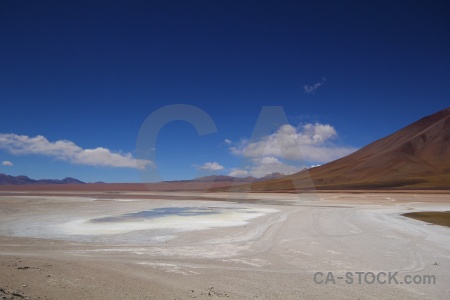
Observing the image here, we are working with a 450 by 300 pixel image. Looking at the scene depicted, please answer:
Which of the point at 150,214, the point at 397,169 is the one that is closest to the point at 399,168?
the point at 397,169

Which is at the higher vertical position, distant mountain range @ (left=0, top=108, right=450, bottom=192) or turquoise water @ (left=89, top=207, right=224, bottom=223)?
distant mountain range @ (left=0, top=108, right=450, bottom=192)

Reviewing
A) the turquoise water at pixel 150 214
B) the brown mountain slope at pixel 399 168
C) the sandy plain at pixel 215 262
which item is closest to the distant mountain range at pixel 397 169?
the brown mountain slope at pixel 399 168

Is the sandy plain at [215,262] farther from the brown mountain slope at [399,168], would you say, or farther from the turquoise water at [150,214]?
the brown mountain slope at [399,168]

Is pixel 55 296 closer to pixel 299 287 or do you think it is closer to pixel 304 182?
pixel 299 287

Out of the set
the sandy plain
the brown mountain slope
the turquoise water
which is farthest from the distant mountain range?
the sandy plain

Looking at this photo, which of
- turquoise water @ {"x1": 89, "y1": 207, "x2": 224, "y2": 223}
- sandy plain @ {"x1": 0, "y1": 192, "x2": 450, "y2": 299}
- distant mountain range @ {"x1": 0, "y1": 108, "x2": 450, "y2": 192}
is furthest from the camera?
distant mountain range @ {"x1": 0, "y1": 108, "x2": 450, "y2": 192}

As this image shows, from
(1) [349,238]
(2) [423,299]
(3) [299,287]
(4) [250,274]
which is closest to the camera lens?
(2) [423,299]

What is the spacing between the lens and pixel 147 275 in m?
9.64

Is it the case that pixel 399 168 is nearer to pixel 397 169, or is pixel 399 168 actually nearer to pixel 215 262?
pixel 397 169

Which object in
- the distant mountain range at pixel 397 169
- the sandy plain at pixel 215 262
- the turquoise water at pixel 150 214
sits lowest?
the sandy plain at pixel 215 262

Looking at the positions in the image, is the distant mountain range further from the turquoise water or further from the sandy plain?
the sandy plain

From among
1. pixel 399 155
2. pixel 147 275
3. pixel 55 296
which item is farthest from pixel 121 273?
Result: pixel 399 155

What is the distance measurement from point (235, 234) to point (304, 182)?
5515 inches

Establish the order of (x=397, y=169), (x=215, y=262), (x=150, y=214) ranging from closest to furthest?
(x=215, y=262), (x=150, y=214), (x=397, y=169)
